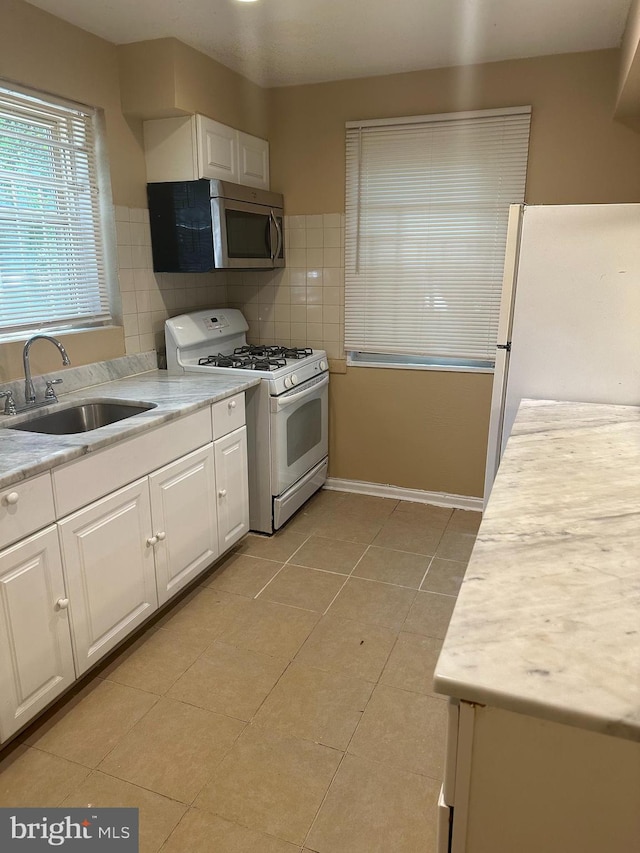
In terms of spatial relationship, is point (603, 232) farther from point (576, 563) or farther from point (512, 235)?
point (576, 563)

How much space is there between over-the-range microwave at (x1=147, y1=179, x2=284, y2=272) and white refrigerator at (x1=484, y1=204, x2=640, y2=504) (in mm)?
1446

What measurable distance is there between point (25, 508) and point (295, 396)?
1.71 meters

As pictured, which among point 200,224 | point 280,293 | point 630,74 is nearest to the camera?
point 630,74

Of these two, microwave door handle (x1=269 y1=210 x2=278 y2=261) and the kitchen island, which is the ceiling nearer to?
microwave door handle (x1=269 y1=210 x2=278 y2=261)

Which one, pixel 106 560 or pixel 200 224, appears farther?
pixel 200 224

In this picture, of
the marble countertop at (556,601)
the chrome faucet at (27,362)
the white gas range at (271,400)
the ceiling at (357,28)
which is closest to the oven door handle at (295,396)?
the white gas range at (271,400)

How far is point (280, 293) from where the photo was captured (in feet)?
12.6

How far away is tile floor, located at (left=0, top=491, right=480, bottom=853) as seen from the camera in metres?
1.66

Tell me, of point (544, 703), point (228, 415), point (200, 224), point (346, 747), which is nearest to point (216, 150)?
point (200, 224)

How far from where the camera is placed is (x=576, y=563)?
1.16 metres

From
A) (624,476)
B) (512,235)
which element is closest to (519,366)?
(512,235)

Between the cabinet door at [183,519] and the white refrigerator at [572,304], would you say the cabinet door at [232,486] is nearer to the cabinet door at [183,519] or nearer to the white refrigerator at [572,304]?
the cabinet door at [183,519]

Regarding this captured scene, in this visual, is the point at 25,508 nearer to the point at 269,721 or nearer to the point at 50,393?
the point at 50,393

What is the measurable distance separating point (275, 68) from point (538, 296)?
76.5 inches
